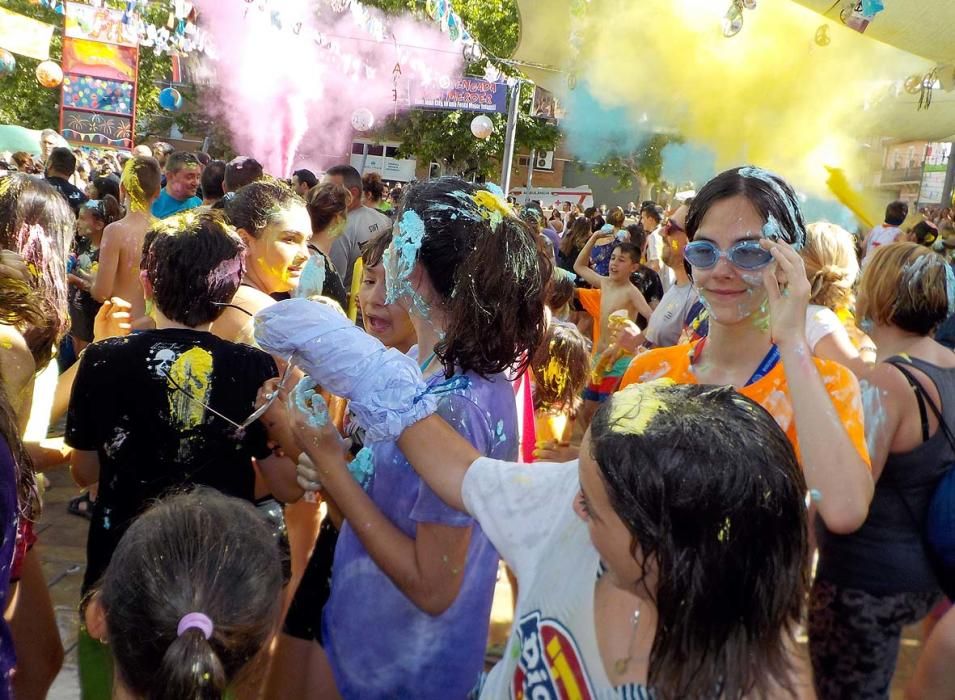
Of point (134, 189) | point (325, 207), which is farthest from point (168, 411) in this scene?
point (134, 189)

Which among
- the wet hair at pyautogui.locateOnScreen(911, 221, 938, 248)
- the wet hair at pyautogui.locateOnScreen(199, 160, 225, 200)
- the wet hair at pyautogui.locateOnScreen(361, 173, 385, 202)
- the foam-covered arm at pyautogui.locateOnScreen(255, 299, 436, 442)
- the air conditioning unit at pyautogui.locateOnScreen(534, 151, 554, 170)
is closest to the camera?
the foam-covered arm at pyautogui.locateOnScreen(255, 299, 436, 442)

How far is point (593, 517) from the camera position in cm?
108

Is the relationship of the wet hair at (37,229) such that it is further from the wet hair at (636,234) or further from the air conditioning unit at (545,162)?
the air conditioning unit at (545,162)

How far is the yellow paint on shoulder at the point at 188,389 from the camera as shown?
2.01 m

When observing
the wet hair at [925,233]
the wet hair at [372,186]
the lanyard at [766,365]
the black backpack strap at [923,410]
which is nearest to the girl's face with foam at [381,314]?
the lanyard at [766,365]

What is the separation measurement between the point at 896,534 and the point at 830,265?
162 centimetres

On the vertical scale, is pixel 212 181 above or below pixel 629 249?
above

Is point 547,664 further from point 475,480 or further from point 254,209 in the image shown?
point 254,209

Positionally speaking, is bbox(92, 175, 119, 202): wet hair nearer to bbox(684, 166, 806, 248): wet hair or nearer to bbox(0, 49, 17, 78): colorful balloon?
bbox(684, 166, 806, 248): wet hair

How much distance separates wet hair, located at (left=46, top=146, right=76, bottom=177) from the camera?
646 cm

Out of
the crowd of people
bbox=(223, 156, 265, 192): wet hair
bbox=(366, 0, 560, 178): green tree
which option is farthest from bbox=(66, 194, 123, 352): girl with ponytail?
bbox=(366, 0, 560, 178): green tree

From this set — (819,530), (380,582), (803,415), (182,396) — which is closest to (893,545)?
(819,530)

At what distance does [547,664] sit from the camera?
1148mm

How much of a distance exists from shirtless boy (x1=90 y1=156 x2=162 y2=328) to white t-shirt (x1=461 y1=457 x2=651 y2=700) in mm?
3447
